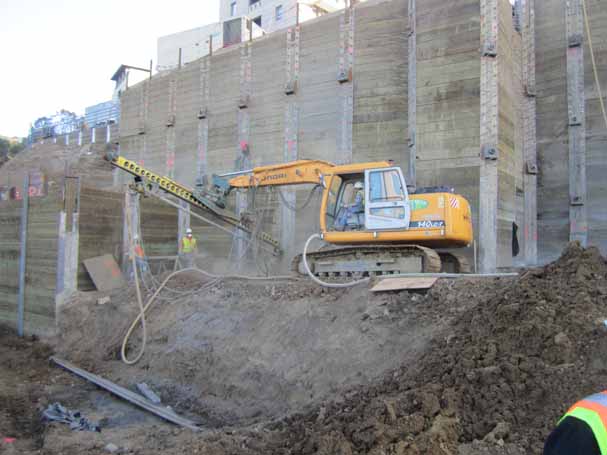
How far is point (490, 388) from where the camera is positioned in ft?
11.7

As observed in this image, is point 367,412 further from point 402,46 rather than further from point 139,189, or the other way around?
point 402,46

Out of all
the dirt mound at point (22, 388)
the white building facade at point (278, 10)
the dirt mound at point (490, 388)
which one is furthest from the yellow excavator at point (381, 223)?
the white building facade at point (278, 10)

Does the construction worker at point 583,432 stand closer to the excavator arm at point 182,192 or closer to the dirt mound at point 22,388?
the dirt mound at point 22,388

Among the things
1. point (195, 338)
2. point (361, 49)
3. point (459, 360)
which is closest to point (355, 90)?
point (361, 49)

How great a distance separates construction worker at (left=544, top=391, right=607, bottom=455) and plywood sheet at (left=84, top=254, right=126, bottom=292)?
40.0ft

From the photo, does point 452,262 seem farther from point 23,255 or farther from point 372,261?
point 23,255

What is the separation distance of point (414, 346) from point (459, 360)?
166cm

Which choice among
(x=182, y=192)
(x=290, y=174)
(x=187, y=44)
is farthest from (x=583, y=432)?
(x=187, y=44)

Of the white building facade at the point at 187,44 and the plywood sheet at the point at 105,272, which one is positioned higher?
the white building facade at the point at 187,44

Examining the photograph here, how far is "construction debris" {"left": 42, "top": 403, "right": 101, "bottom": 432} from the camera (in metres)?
6.67

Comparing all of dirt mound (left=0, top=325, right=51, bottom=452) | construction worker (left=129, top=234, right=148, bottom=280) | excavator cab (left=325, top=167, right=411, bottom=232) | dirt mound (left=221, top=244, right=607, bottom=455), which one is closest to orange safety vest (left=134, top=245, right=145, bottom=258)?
construction worker (left=129, top=234, right=148, bottom=280)

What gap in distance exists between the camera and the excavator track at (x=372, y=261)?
9094 millimetres

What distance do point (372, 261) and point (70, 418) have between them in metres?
5.67

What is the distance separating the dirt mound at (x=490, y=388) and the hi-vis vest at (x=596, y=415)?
1499mm
